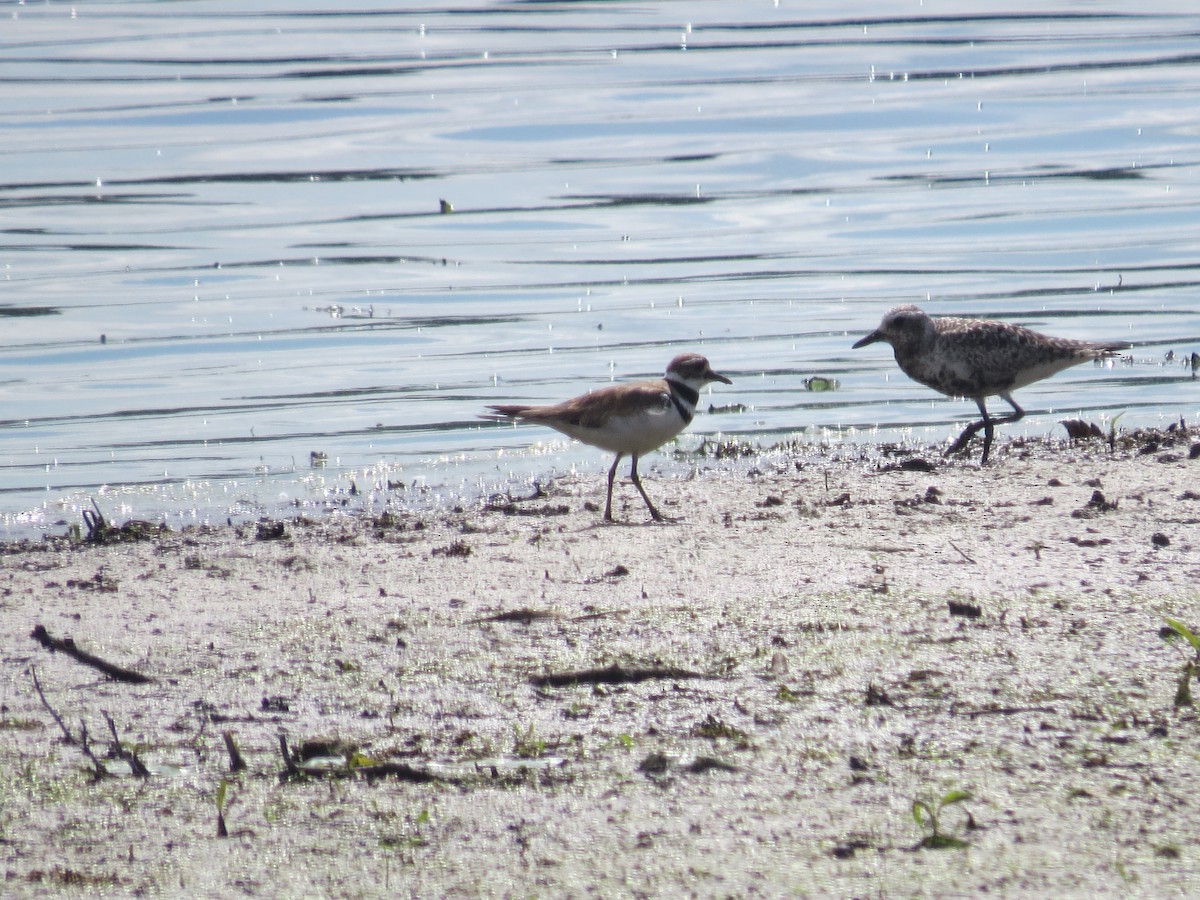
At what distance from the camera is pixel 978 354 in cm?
1027

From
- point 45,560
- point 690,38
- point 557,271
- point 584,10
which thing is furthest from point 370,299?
point 584,10

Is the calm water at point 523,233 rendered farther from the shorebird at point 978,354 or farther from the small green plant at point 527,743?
the small green plant at point 527,743

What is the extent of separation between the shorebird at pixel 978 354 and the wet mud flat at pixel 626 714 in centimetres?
284

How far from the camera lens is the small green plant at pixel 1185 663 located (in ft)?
14.6

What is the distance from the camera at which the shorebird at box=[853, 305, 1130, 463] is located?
1027 centimetres

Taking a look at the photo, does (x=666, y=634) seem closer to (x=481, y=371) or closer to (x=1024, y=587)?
(x=1024, y=587)

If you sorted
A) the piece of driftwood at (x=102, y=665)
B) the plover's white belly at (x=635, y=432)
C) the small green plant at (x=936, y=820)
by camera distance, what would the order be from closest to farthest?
the small green plant at (x=936, y=820) → the piece of driftwood at (x=102, y=665) → the plover's white belly at (x=635, y=432)

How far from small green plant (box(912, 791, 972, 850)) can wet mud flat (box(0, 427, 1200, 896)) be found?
0.05ft

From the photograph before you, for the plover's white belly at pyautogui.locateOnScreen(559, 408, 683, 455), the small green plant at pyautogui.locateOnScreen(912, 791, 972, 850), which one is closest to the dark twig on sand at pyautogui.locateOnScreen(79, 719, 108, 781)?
the small green plant at pyautogui.locateOnScreen(912, 791, 972, 850)

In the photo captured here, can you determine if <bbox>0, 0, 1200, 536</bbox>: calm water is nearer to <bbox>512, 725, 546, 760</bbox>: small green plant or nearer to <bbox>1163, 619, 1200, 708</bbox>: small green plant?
<bbox>512, 725, 546, 760</bbox>: small green plant

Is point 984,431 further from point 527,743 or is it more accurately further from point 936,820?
point 936,820

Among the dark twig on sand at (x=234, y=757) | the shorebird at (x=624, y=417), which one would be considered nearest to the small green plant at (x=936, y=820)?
the dark twig on sand at (x=234, y=757)

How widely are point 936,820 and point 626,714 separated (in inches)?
45.4

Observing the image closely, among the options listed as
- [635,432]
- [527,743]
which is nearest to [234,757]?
[527,743]
